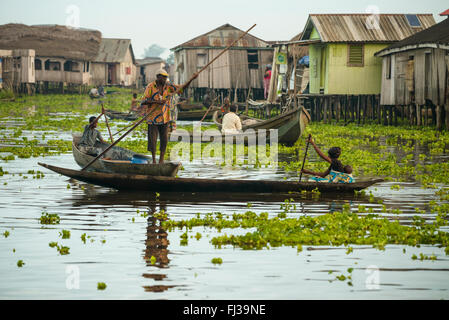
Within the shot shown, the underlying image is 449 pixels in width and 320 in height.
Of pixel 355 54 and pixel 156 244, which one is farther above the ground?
pixel 355 54

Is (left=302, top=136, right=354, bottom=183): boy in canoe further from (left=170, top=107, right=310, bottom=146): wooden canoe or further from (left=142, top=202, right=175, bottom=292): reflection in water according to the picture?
(left=170, top=107, right=310, bottom=146): wooden canoe

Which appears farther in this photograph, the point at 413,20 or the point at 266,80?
the point at 266,80

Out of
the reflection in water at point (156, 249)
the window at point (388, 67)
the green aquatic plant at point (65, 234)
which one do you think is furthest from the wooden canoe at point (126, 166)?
the window at point (388, 67)

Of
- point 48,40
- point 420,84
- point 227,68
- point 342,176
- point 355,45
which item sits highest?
point 48,40

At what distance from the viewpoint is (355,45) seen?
29938mm

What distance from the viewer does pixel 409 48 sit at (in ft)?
83.3

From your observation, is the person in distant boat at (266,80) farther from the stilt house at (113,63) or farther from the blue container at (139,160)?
the stilt house at (113,63)

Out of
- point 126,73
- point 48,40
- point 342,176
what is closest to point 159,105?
point 342,176

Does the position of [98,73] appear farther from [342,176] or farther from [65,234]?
[65,234]

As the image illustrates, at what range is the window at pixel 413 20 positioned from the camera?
101ft

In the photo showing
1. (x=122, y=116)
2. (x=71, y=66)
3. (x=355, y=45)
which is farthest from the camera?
(x=71, y=66)

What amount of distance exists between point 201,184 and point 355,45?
2030cm
